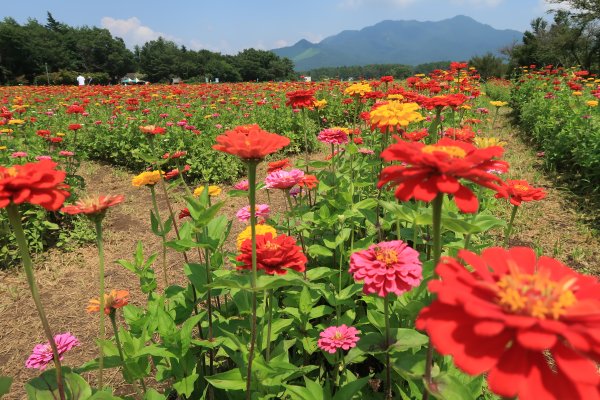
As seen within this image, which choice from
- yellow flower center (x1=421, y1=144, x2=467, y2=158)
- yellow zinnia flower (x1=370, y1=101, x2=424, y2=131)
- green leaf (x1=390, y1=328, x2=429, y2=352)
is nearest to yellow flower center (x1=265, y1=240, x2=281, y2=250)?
green leaf (x1=390, y1=328, x2=429, y2=352)

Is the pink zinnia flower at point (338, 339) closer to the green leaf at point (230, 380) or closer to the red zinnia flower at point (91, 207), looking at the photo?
the green leaf at point (230, 380)

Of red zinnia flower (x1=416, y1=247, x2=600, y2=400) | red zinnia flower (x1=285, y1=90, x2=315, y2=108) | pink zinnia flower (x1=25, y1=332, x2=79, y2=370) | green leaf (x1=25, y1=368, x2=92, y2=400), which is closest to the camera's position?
red zinnia flower (x1=416, y1=247, x2=600, y2=400)

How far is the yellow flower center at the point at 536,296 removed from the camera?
59 cm

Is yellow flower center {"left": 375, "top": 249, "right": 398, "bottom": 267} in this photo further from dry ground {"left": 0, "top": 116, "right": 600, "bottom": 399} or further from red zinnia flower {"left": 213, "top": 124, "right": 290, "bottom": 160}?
dry ground {"left": 0, "top": 116, "right": 600, "bottom": 399}

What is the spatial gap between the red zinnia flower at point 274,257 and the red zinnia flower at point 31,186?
25.0 inches

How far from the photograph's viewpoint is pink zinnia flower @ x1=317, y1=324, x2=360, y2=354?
5.05ft

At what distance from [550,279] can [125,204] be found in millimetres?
5272

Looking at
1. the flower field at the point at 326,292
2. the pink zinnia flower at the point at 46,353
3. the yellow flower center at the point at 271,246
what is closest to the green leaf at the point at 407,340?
the flower field at the point at 326,292

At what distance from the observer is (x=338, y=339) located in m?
1.58

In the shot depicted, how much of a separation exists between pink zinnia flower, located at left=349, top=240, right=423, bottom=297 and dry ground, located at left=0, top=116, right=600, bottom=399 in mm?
1907

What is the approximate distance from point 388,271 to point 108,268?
11.2ft

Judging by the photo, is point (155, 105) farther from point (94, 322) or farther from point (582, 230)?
point (582, 230)

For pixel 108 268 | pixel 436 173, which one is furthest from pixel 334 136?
pixel 108 268

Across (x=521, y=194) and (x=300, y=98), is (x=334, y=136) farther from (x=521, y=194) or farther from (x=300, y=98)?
(x=521, y=194)
